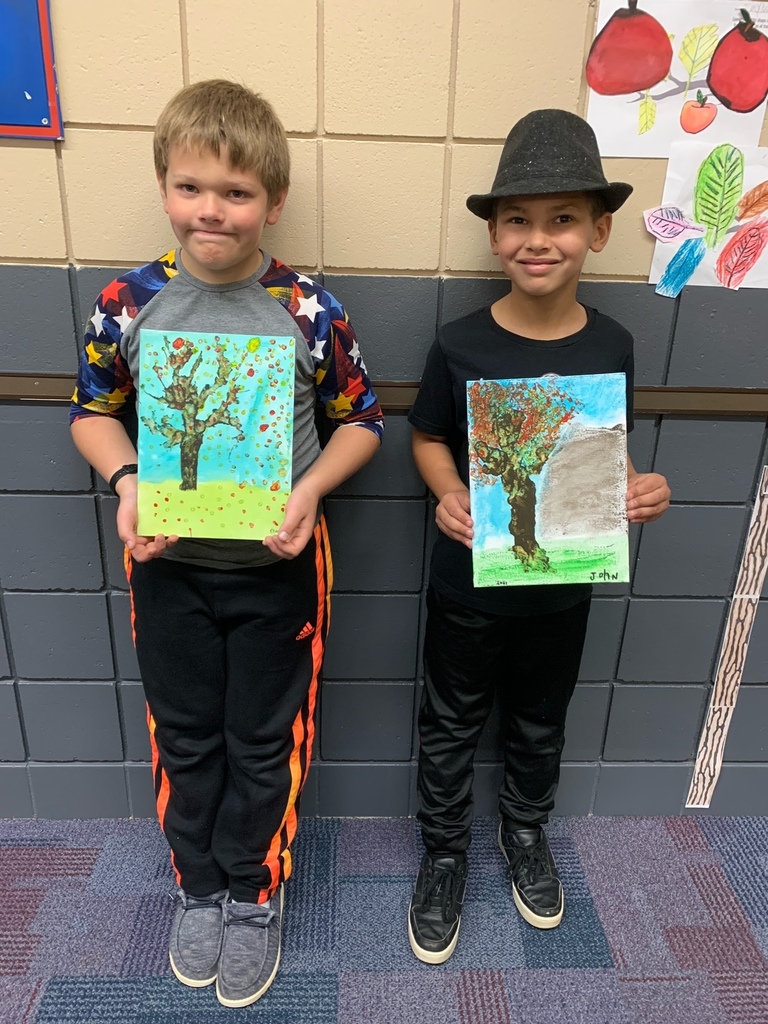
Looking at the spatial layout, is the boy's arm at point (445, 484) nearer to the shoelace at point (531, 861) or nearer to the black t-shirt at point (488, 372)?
the black t-shirt at point (488, 372)

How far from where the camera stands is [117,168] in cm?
113

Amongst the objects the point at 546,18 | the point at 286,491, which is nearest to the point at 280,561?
the point at 286,491

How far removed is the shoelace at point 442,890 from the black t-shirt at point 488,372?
548 millimetres

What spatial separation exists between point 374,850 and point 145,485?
0.93 m

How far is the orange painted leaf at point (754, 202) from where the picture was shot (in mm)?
1189

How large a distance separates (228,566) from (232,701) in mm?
245

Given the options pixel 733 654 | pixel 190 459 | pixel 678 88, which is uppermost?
pixel 678 88

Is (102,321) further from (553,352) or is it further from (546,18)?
(546,18)

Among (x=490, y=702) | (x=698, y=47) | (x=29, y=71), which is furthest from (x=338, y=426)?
(x=698, y=47)

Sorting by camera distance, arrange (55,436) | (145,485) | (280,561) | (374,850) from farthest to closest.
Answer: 1. (374,850)
2. (55,436)
3. (280,561)
4. (145,485)

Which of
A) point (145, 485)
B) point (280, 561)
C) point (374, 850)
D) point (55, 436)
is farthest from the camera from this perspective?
point (374, 850)

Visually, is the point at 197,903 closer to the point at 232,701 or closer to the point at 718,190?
the point at 232,701

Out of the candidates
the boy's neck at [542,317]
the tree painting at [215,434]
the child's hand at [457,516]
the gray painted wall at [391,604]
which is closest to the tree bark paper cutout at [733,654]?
the gray painted wall at [391,604]

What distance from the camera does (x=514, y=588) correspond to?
118 cm
